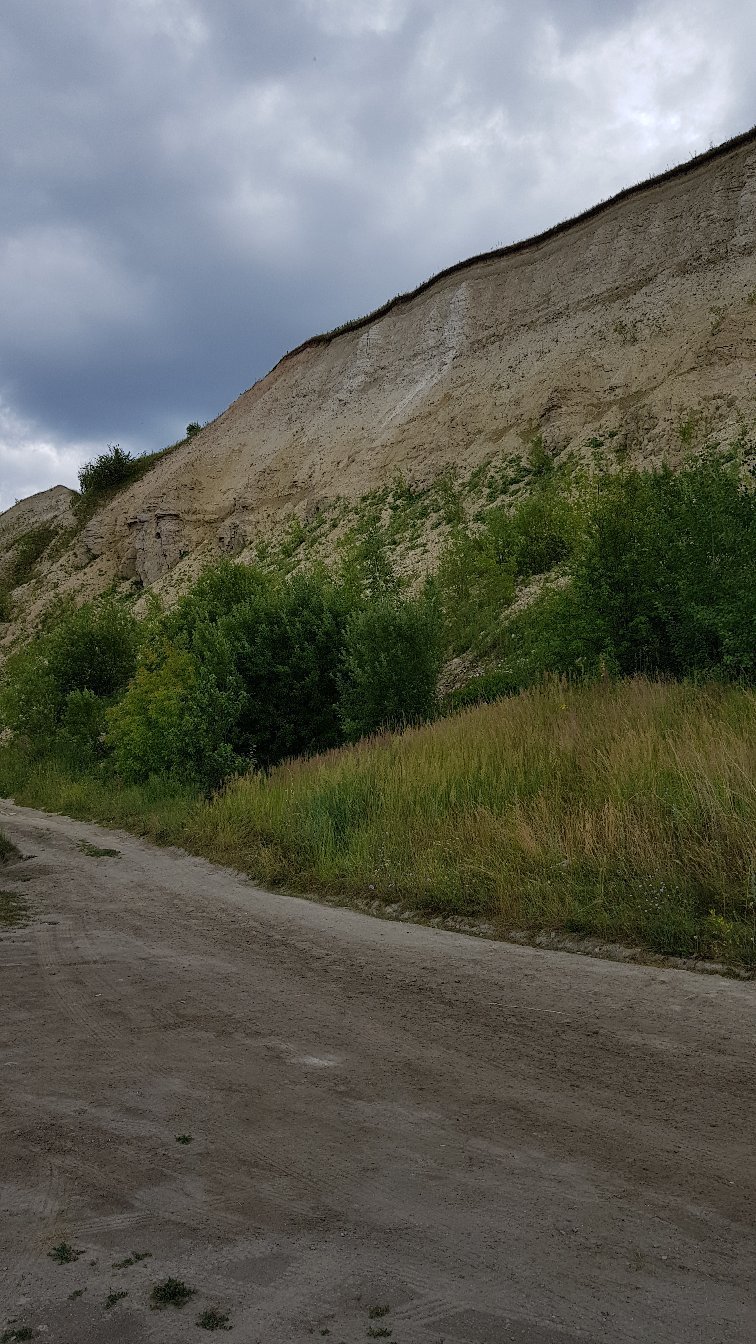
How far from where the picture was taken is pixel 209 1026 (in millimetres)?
4574

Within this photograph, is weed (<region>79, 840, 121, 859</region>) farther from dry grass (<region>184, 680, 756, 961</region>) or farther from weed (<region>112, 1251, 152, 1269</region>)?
weed (<region>112, 1251, 152, 1269</region>)

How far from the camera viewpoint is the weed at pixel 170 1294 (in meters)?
2.27

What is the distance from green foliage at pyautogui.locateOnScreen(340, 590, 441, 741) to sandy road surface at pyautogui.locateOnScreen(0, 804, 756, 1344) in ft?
37.1

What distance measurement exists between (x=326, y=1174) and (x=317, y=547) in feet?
102

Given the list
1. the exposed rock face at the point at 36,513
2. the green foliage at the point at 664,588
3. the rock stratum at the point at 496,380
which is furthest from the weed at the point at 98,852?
the exposed rock face at the point at 36,513

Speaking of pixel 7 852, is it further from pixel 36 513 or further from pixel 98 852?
pixel 36 513

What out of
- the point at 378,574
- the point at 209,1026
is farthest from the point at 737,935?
the point at 378,574

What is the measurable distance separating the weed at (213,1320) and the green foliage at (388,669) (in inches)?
567

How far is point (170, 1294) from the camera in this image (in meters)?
2.30

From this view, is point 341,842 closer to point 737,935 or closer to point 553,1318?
point 737,935

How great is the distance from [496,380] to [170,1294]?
1407 inches

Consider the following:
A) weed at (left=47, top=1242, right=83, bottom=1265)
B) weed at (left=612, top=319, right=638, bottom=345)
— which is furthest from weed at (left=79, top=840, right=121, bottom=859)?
weed at (left=612, top=319, right=638, bottom=345)

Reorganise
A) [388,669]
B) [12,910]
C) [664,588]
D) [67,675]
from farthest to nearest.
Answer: [67,675], [388,669], [664,588], [12,910]

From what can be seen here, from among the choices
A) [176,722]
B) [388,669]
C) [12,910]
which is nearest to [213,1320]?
[12,910]
